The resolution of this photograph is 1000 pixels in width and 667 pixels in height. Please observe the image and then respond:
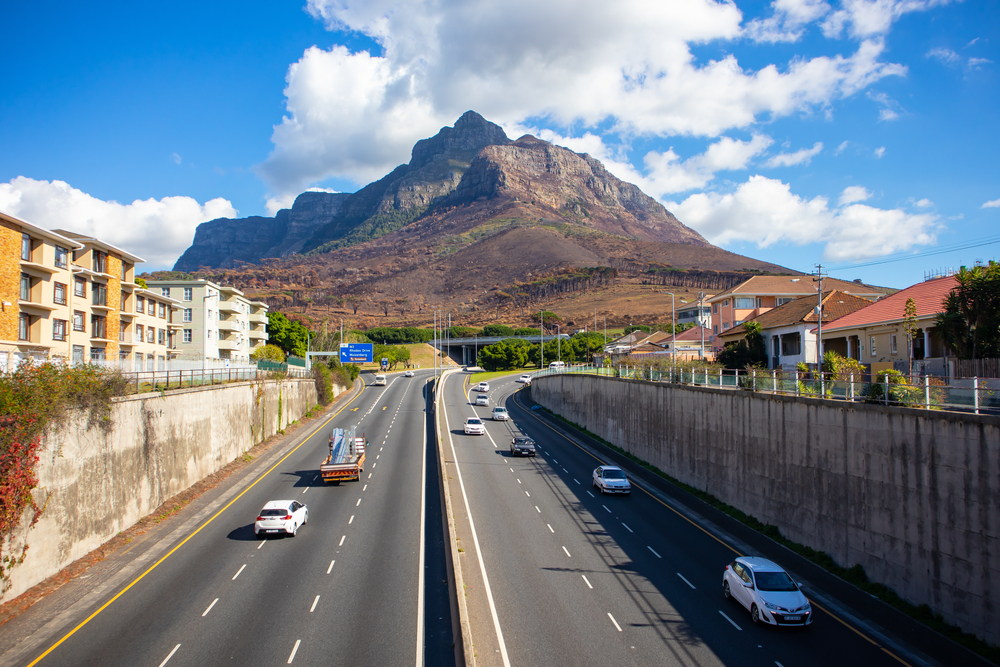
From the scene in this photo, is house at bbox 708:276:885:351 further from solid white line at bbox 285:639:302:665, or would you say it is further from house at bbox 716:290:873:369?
solid white line at bbox 285:639:302:665

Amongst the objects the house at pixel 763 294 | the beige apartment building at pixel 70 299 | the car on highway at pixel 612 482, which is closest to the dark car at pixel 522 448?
the car on highway at pixel 612 482

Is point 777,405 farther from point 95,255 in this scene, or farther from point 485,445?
point 95,255

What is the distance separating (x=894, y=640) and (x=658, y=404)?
2342 centimetres

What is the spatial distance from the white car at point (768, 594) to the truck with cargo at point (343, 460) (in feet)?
72.8

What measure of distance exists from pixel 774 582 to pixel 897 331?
23771 millimetres

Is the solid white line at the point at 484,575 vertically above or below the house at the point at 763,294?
below

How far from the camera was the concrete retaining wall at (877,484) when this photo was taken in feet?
51.2

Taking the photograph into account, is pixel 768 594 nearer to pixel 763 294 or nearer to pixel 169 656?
pixel 169 656

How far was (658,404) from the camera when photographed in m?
39.3

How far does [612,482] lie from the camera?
1286 inches

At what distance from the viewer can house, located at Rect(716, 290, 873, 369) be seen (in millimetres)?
45094

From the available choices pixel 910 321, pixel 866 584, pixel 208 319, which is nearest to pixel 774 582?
pixel 866 584

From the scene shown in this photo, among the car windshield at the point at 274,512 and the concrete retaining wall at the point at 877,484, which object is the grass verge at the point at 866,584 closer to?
the concrete retaining wall at the point at 877,484

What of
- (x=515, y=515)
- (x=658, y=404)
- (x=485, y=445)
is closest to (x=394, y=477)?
(x=515, y=515)
